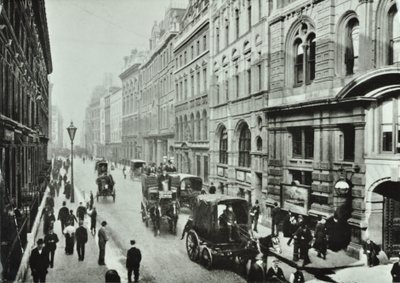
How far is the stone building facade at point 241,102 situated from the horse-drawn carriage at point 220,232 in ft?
2.77

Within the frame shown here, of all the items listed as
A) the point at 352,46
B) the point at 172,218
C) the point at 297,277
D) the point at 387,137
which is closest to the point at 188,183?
the point at 172,218

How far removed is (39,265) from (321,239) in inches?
269

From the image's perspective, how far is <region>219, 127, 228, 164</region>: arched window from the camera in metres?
11.9

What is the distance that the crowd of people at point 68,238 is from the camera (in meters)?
8.04

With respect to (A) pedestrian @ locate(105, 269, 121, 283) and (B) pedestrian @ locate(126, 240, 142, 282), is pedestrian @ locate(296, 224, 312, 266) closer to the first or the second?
(B) pedestrian @ locate(126, 240, 142, 282)

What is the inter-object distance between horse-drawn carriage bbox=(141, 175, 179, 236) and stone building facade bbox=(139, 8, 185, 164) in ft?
2.98

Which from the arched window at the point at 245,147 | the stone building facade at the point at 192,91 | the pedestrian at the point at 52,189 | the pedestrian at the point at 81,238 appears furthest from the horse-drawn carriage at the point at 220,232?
the pedestrian at the point at 52,189

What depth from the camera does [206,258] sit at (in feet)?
32.3

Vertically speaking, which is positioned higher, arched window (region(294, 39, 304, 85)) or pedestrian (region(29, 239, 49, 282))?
arched window (region(294, 39, 304, 85))

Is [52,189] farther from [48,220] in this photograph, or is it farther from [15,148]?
[15,148]

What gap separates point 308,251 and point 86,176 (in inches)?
265

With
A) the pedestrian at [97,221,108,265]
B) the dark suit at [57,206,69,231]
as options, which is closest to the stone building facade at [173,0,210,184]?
the pedestrian at [97,221,108,265]

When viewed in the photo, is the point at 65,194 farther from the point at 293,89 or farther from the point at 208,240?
the point at 293,89

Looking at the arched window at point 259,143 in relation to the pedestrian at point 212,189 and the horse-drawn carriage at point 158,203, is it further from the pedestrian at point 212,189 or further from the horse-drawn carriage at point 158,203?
the horse-drawn carriage at point 158,203
